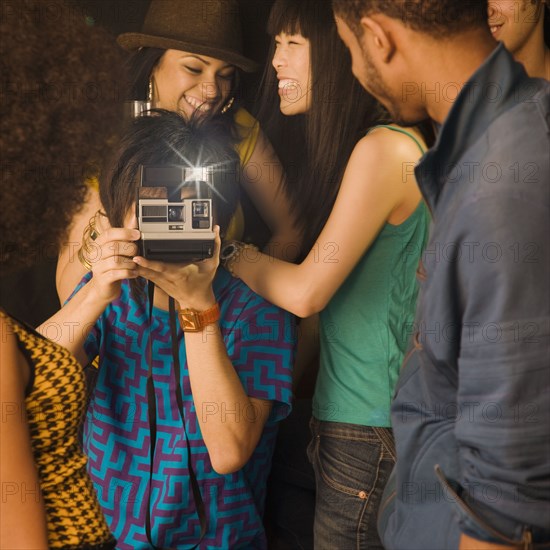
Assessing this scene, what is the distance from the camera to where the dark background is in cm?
183

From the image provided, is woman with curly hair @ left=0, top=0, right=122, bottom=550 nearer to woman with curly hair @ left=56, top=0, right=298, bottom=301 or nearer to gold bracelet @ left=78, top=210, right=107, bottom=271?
gold bracelet @ left=78, top=210, right=107, bottom=271

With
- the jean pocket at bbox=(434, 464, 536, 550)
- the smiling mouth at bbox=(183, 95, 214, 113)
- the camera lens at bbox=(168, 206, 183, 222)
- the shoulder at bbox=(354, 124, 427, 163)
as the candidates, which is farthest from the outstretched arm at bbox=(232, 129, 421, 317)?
the jean pocket at bbox=(434, 464, 536, 550)

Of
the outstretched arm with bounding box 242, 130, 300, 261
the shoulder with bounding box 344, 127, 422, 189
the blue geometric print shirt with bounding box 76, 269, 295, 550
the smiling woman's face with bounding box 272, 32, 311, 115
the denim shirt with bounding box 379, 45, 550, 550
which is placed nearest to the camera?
the denim shirt with bounding box 379, 45, 550, 550

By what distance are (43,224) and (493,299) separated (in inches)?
23.1

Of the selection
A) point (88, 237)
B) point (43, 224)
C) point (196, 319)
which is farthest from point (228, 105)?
point (43, 224)

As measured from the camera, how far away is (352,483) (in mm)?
1425

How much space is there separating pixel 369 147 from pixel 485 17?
40cm

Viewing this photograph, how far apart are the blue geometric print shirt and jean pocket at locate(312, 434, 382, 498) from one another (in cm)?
11

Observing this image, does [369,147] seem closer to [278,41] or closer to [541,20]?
[278,41]

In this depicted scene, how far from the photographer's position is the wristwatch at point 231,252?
1522 mm

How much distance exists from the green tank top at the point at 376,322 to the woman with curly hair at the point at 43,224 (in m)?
0.53

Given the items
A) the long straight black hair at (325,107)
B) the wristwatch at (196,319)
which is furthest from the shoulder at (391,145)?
the wristwatch at (196,319)

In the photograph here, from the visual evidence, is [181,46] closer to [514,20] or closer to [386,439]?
[514,20]

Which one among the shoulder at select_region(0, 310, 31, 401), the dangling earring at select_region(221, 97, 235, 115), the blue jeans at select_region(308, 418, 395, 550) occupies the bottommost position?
the blue jeans at select_region(308, 418, 395, 550)
